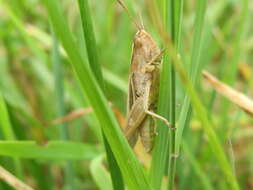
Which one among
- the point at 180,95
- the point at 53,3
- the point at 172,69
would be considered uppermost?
the point at 53,3

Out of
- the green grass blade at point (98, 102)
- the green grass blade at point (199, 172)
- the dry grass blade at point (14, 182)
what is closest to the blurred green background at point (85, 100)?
the green grass blade at point (199, 172)

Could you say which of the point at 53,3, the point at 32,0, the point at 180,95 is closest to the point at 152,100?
the point at 180,95

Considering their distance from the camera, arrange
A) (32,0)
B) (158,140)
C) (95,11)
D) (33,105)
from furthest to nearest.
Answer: (95,11)
(32,0)
(33,105)
(158,140)

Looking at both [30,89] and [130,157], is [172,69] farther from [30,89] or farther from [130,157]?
[30,89]

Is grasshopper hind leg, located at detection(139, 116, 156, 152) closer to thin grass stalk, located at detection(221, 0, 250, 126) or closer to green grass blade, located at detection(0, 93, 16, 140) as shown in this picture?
green grass blade, located at detection(0, 93, 16, 140)

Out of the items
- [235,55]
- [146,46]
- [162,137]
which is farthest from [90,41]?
[235,55]
